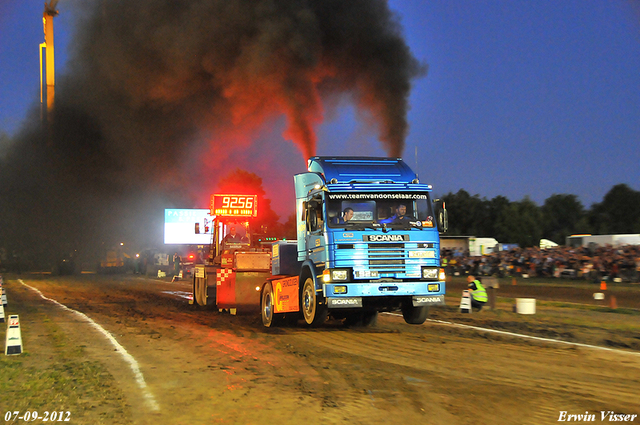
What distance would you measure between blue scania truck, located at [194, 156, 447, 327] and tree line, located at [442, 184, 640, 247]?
7345cm

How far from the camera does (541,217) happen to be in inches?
3669

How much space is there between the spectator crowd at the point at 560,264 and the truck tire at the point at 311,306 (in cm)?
2139

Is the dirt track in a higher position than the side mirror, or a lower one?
lower

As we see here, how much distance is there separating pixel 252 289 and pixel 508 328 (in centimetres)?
705

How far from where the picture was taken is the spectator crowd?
29.9 metres

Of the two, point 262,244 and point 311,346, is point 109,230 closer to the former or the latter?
point 262,244

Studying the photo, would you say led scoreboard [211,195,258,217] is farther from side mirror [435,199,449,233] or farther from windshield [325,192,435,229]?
side mirror [435,199,449,233]

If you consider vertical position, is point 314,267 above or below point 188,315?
above

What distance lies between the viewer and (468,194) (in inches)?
3971

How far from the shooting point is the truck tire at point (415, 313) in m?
13.8

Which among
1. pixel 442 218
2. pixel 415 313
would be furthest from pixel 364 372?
pixel 415 313

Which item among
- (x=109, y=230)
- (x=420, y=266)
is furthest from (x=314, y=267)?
(x=109, y=230)
